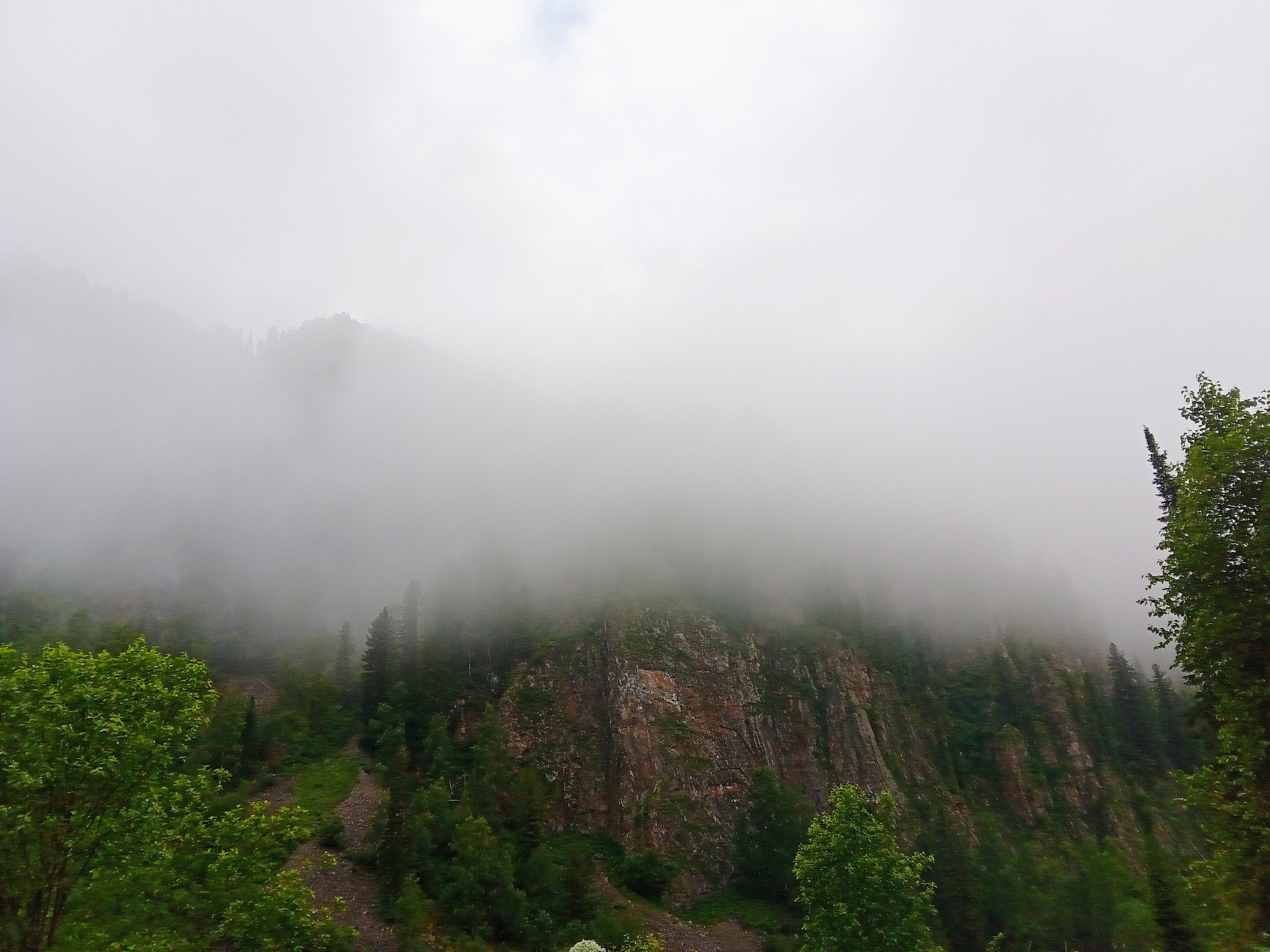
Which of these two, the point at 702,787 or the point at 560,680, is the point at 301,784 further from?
the point at 702,787

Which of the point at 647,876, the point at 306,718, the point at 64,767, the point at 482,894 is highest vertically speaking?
the point at 306,718

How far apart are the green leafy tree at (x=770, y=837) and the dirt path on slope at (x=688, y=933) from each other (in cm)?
1011

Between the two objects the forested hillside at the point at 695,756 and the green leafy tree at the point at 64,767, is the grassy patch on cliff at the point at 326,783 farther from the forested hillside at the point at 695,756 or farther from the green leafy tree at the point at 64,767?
the green leafy tree at the point at 64,767

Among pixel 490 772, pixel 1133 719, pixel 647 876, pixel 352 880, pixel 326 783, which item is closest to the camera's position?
pixel 352 880

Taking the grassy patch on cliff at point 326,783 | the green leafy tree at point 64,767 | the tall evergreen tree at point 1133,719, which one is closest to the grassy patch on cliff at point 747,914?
the grassy patch on cliff at point 326,783

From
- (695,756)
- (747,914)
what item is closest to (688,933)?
(747,914)

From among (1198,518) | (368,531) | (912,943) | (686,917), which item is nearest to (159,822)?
(912,943)

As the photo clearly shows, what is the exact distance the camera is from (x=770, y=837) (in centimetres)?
9538

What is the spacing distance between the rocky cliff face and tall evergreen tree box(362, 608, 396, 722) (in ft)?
66.8

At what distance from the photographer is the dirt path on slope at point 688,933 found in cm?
7512

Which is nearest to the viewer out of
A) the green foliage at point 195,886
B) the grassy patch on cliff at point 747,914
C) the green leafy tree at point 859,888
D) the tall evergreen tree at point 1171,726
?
the green foliage at point 195,886

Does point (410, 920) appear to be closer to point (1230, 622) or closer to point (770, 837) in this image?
point (770, 837)

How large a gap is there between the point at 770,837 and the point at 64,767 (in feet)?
299

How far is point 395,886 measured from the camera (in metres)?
63.3
